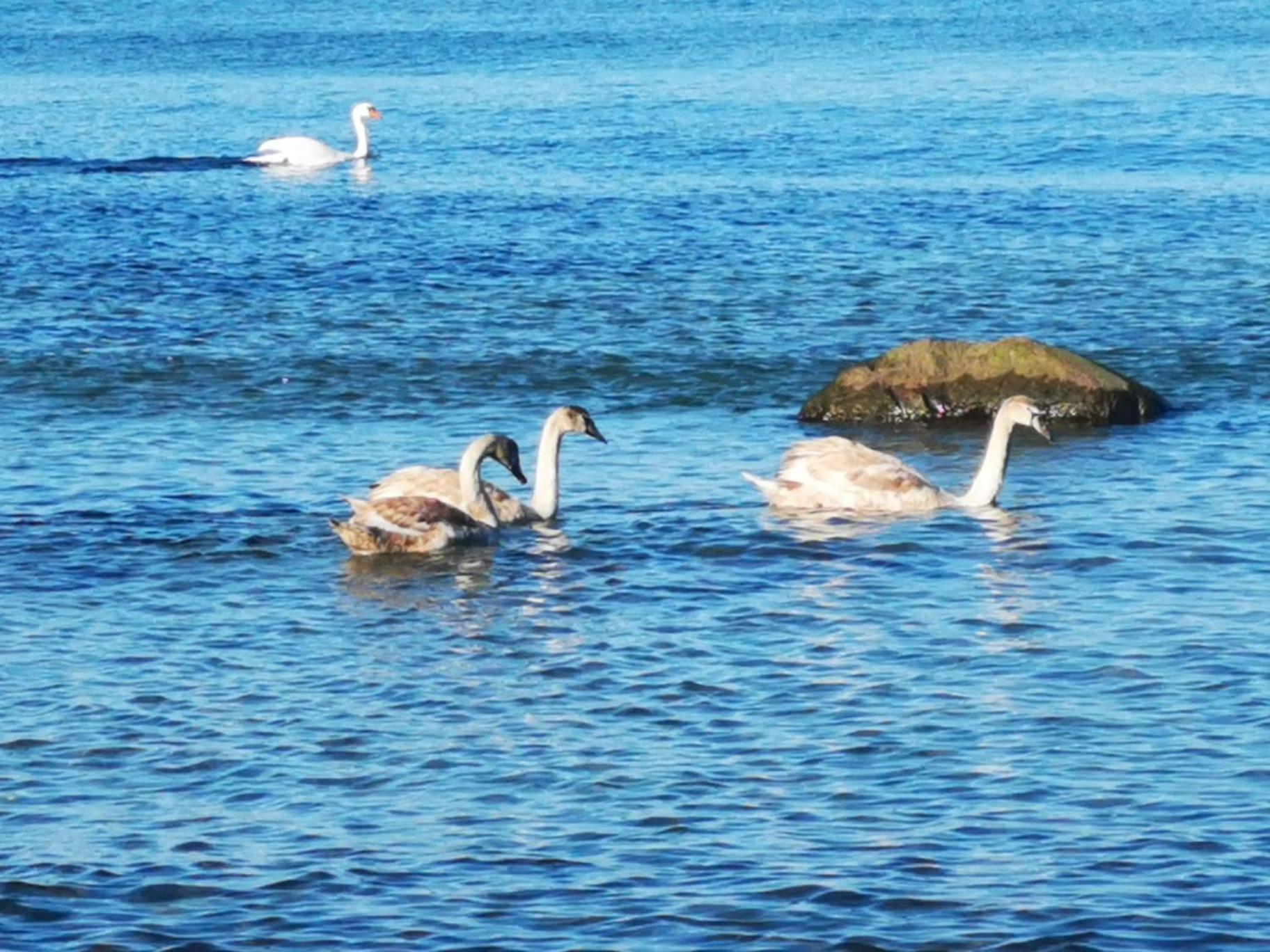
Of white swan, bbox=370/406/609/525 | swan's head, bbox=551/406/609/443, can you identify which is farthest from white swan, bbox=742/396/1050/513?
white swan, bbox=370/406/609/525

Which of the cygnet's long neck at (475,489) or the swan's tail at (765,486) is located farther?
the swan's tail at (765,486)

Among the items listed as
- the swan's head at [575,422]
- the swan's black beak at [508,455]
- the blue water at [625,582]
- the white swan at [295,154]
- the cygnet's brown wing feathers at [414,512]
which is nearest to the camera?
the blue water at [625,582]

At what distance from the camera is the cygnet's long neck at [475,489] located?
61.3 ft

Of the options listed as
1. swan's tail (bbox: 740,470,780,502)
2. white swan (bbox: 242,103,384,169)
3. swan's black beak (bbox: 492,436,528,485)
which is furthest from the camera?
white swan (bbox: 242,103,384,169)

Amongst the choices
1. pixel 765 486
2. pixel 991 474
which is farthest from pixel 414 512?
pixel 991 474

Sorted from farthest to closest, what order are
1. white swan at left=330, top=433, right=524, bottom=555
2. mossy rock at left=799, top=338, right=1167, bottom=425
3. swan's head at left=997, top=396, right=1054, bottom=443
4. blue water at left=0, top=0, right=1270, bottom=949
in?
mossy rock at left=799, top=338, right=1167, bottom=425
swan's head at left=997, top=396, right=1054, bottom=443
white swan at left=330, top=433, right=524, bottom=555
blue water at left=0, top=0, right=1270, bottom=949

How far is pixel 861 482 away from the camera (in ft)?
62.8

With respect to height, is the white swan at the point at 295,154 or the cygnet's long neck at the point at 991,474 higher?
the white swan at the point at 295,154

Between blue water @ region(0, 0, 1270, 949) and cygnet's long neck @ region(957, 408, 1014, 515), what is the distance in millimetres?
258

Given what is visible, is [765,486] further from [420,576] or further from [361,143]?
[361,143]

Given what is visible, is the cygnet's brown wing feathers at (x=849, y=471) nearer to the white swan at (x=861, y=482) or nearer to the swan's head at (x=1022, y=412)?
the white swan at (x=861, y=482)

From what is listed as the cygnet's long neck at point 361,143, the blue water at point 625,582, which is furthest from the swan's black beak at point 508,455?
the cygnet's long neck at point 361,143

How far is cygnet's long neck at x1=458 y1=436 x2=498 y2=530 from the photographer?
18688 millimetres

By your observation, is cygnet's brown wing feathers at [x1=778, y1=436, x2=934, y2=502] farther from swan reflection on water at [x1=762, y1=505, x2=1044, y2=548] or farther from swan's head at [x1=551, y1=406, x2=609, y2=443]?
swan's head at [x1=551, y1=406, x2=609, y2=443]
